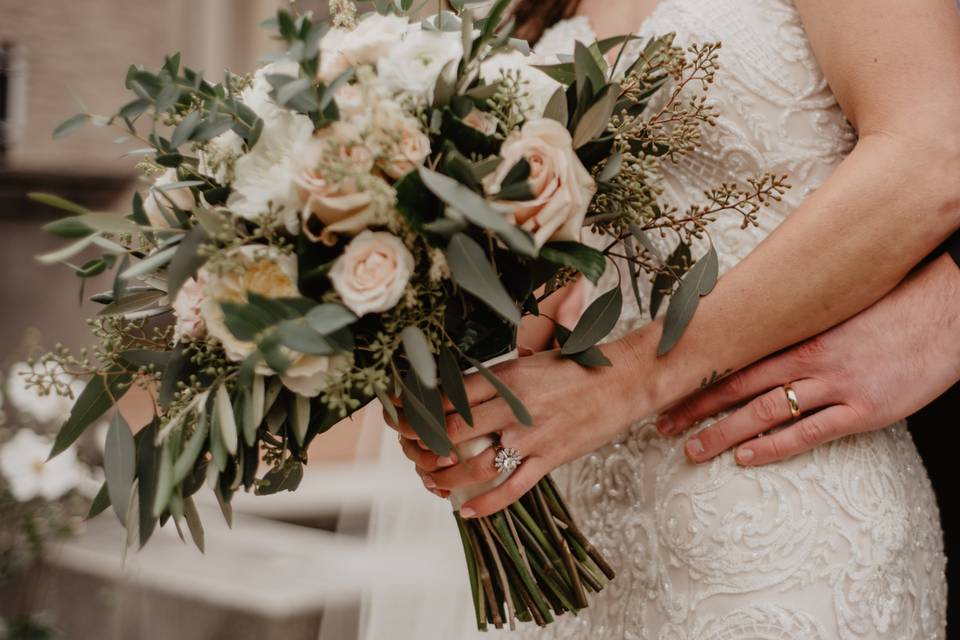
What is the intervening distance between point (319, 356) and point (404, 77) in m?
0.28

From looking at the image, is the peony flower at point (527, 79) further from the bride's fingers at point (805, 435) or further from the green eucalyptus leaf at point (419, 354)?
the bride's fingers at point (805, 435)

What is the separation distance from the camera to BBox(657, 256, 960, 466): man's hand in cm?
107

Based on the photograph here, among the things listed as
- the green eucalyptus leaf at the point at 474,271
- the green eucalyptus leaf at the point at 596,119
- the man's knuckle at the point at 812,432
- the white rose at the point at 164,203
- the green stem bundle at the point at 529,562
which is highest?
the green eucalyptus leaf at the point at 596,119

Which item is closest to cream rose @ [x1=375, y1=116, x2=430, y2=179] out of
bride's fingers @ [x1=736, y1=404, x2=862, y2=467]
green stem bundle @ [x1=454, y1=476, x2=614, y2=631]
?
green stem bundle @ [x1=454, y1=476, x2=614, y2=631]

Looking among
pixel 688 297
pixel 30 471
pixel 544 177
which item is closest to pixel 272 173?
pixel 544 177

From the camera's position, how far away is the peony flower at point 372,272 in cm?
80

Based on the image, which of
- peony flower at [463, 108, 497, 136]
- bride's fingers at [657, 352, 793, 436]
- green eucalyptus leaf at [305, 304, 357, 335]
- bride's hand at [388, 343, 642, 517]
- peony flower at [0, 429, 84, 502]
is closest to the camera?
green eucalyptus leaf at [305, 304, 357, 335]

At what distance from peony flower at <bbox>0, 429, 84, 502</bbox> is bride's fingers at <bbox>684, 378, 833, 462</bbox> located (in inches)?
67.7

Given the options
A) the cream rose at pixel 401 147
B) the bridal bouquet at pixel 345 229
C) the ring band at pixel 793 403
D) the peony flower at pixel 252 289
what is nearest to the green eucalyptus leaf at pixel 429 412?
the bridal bouquet at pixel 345 229

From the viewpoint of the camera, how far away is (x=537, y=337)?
1.42m

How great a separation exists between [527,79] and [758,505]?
0.57 meters

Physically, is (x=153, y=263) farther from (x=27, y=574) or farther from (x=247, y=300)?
(x=27, y=574)

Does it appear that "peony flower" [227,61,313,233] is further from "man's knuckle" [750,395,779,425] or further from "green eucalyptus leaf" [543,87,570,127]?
"man's knuckle" [750,395,779,425]

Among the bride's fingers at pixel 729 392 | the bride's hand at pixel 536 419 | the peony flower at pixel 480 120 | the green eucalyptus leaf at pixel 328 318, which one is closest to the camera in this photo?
the green eucalyptus leaf at pixel 328 318
